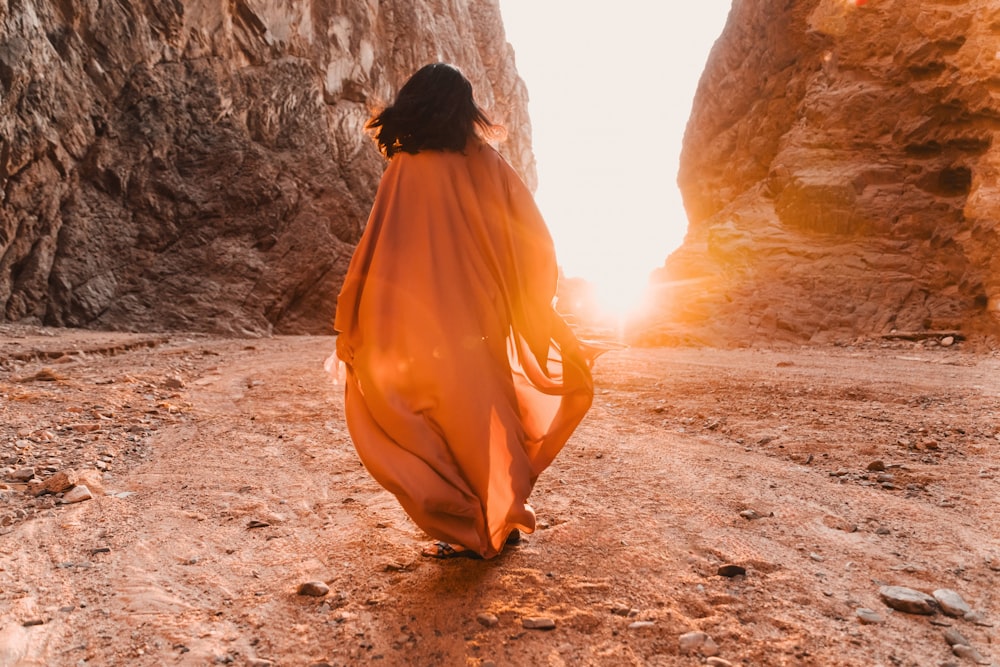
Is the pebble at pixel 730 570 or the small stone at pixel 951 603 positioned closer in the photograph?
the small stone at pixel 951 603

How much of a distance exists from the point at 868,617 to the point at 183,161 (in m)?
21.8

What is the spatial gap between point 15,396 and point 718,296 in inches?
659

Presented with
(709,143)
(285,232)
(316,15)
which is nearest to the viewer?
(285,232)

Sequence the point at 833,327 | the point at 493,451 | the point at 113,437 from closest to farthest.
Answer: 1. the point at 493,451
2. the point at 113,437
3. the point at 833,327

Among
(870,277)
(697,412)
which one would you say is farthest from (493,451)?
(870,277)

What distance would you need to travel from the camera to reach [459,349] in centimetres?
255

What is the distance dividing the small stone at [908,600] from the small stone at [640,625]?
84 cm

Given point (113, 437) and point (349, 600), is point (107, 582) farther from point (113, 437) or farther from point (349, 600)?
point (113, 437)

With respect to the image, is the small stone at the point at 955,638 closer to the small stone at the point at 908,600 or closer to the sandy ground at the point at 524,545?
the sandy ground at the point at 524,545

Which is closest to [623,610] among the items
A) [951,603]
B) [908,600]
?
[908,600]

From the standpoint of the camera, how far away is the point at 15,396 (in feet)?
17.9

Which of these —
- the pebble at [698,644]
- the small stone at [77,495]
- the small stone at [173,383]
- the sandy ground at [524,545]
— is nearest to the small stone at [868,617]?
the sandy ground at [524,545]

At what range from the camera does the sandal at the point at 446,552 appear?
2.67m

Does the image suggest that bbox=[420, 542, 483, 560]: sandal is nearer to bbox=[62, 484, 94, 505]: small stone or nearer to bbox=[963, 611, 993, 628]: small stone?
bbox=[963, 611, 993, 628]: small stone
